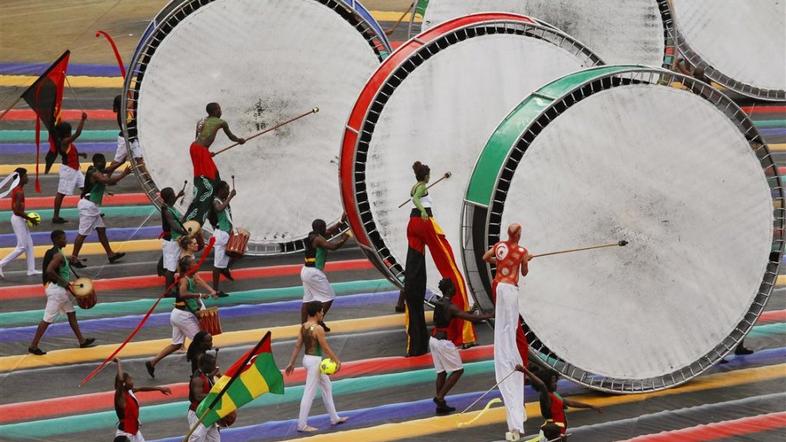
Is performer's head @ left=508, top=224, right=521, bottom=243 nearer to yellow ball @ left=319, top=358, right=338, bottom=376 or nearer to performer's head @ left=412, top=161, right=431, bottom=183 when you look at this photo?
yellow ball @ left=319, top=358, right=338, bottom=376

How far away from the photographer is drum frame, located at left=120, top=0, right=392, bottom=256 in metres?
17.5

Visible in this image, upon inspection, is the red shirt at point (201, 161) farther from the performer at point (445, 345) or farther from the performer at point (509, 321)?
the performer at point (509, 321)

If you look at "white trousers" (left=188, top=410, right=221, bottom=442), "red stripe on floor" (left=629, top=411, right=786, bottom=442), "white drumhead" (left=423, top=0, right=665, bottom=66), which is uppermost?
"white drumhead" (left=423, top=0, right=665, bottom=66)

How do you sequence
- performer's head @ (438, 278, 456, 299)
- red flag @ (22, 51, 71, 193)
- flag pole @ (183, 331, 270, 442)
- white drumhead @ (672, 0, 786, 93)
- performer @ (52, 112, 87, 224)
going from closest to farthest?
1. flag pole @ (183, 331, 270, 442)
2. performer's head @ (438, 278, 456, 299)
3. red flag @ (22, 51, 71, 193)
4. performer @ (52, 112, 87, 224)
5. white drumhead @ (672, 0, 786, 93)

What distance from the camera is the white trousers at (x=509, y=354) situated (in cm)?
1315

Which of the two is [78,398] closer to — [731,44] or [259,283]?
[259,283]

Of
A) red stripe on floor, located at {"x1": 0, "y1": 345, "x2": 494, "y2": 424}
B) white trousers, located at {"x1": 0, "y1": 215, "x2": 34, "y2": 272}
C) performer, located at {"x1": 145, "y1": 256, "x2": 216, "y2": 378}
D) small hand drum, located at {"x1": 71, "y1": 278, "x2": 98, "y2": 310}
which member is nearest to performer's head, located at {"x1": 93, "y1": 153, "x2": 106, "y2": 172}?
white trousers, located at {"x1": 0, "y1": 215, "x2": 34, "y2": 272}

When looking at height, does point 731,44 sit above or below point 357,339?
above

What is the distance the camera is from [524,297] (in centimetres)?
1363

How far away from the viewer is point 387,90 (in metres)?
15.6

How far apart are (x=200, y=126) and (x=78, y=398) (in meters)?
3.95

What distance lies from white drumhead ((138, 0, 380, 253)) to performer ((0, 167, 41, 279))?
140 cm

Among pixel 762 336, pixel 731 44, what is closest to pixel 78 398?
pixel 762 336

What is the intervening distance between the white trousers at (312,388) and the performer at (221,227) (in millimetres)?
3576
